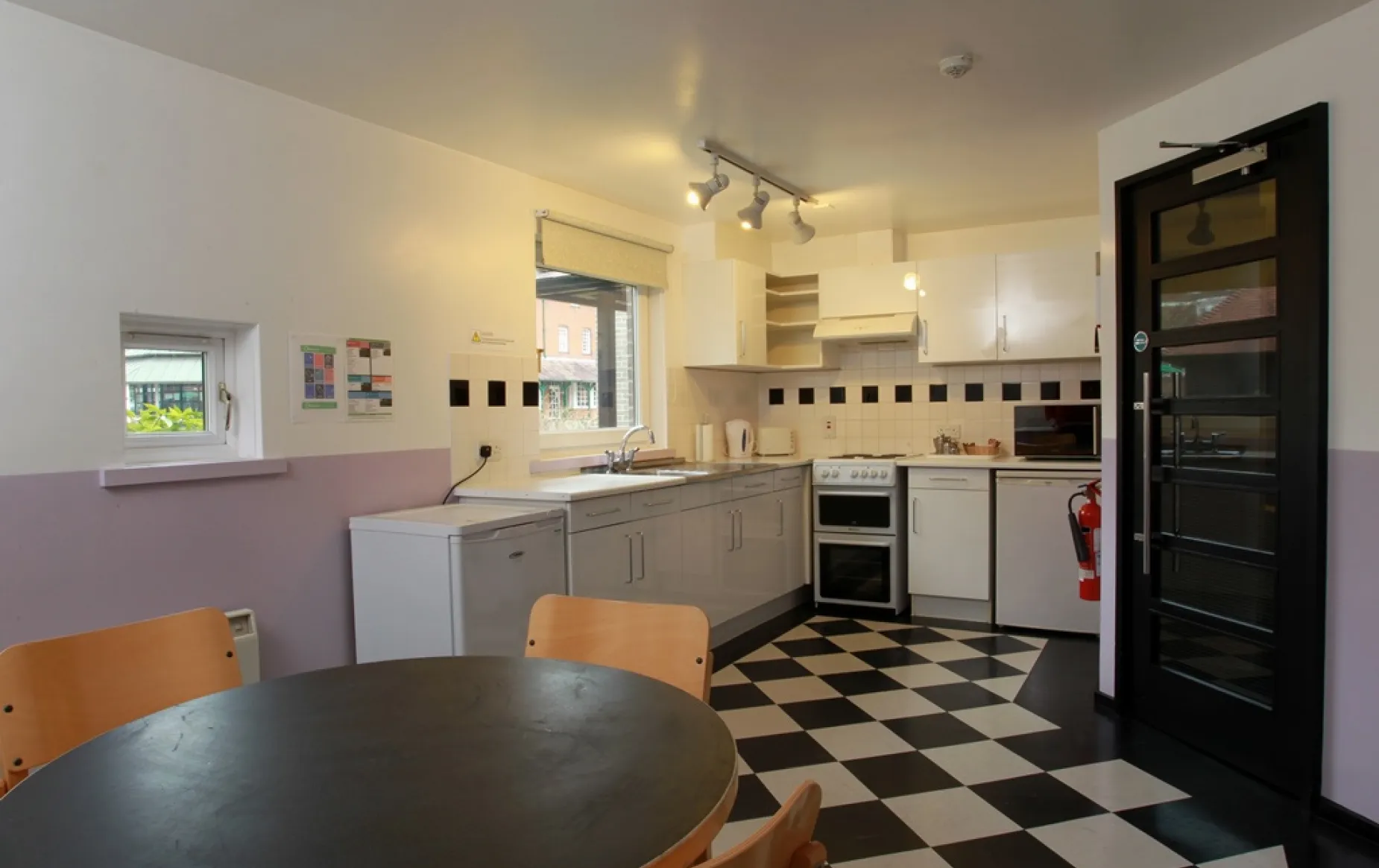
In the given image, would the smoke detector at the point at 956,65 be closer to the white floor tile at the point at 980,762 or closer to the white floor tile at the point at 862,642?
the white floor tile at the point at 980,762

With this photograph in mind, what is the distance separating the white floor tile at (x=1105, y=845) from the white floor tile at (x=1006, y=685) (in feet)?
3.39

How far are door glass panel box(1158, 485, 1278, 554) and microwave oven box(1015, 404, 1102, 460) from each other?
1439 millimetres

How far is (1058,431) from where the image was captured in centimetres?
457

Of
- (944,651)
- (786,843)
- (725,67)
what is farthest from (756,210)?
(786,843)

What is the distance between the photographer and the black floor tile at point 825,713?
3189 millimetres

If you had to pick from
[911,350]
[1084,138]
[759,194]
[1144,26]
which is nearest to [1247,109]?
[1144,26]

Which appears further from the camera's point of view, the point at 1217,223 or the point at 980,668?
the point at 980,668

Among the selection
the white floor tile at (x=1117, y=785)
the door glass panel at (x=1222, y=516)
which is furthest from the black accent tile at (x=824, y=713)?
the door glass panel at (x=1222, y=516)

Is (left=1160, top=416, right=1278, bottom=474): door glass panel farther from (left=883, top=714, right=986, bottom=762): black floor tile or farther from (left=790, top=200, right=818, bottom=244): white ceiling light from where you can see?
(left=790, top=200, right=818, bottom=244): white ceiling light

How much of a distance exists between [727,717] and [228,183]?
103 inches

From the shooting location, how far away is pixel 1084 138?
139 inches

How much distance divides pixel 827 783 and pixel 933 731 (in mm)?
626

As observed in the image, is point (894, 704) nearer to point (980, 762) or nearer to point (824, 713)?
point (824, 713)

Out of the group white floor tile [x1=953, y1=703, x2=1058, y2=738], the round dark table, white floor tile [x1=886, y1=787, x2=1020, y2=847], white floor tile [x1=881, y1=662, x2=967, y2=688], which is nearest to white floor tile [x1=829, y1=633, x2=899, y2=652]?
white floor tile [x1=881, y1=662, x2=967, y2=688]
